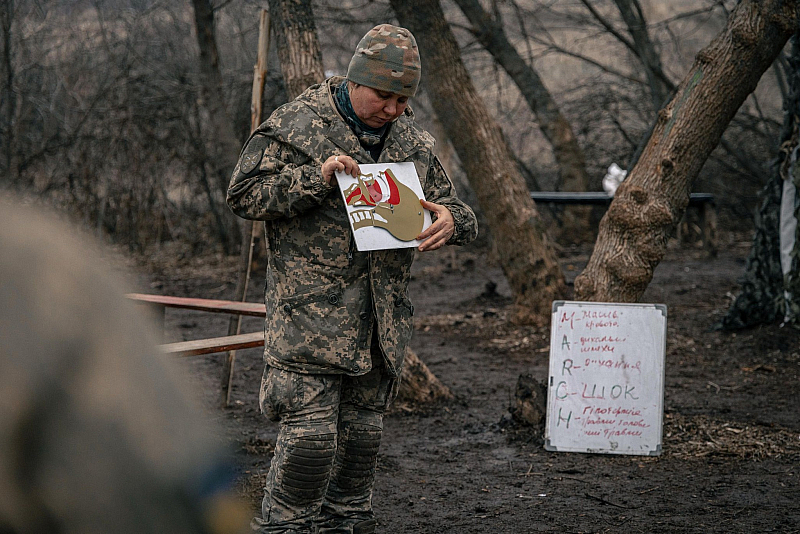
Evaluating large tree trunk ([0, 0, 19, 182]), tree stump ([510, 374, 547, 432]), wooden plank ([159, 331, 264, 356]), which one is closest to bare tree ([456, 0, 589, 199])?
large tree trunk ([0, 0, 19, 182])

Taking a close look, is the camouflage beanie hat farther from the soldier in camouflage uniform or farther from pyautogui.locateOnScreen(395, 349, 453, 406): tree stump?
pyautogui.locateOnScreen(395, 349, 453, 406): tree stump

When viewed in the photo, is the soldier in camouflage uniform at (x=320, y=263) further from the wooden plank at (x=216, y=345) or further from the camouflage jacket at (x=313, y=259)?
the wooden plank at (x=216, y=345)

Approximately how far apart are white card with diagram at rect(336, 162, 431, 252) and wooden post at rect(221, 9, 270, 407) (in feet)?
7.85

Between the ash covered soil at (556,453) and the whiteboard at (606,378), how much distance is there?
111 millimetres

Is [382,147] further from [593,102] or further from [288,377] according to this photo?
[593,102]

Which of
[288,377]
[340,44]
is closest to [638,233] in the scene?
[288,377]

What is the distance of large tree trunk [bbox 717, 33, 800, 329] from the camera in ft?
22.0

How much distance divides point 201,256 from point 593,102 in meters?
6.52

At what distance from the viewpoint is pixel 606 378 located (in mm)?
4762

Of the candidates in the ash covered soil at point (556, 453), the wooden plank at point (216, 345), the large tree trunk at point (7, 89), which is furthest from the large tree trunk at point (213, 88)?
the wooden plank at point (216, 345)

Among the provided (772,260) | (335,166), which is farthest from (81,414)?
(772,260)

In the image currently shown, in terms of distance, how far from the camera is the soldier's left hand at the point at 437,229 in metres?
3.04

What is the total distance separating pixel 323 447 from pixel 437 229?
2.71 feet

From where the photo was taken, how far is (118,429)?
68 cm
